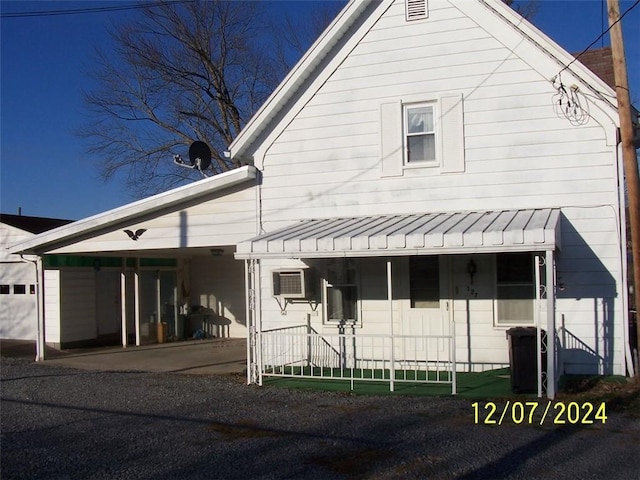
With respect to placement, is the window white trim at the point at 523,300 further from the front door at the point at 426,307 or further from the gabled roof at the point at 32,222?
the gabled roof at the point at 32,222

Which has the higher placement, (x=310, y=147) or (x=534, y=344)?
(x=310, y=147)

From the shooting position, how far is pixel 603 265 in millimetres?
10883

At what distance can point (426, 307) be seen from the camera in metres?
12.0

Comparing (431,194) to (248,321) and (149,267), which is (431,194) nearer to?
(248,321)

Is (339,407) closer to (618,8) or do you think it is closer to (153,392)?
(153,392)

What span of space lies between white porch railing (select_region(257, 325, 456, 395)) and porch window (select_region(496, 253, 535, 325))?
1.15 metres

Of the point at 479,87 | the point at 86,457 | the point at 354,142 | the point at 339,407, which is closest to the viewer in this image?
the point at 86,457

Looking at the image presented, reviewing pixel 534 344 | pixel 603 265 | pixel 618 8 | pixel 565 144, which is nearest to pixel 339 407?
pixel 534 344

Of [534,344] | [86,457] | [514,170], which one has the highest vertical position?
[514,170]

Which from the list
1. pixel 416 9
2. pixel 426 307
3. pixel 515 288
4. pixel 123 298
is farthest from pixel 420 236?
pixel 123 298

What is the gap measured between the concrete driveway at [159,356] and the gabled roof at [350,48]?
4362 mm

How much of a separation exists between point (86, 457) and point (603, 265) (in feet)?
27.1

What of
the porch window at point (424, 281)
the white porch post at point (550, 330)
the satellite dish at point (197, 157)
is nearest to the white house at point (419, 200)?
the porch window at point (424, 281)
